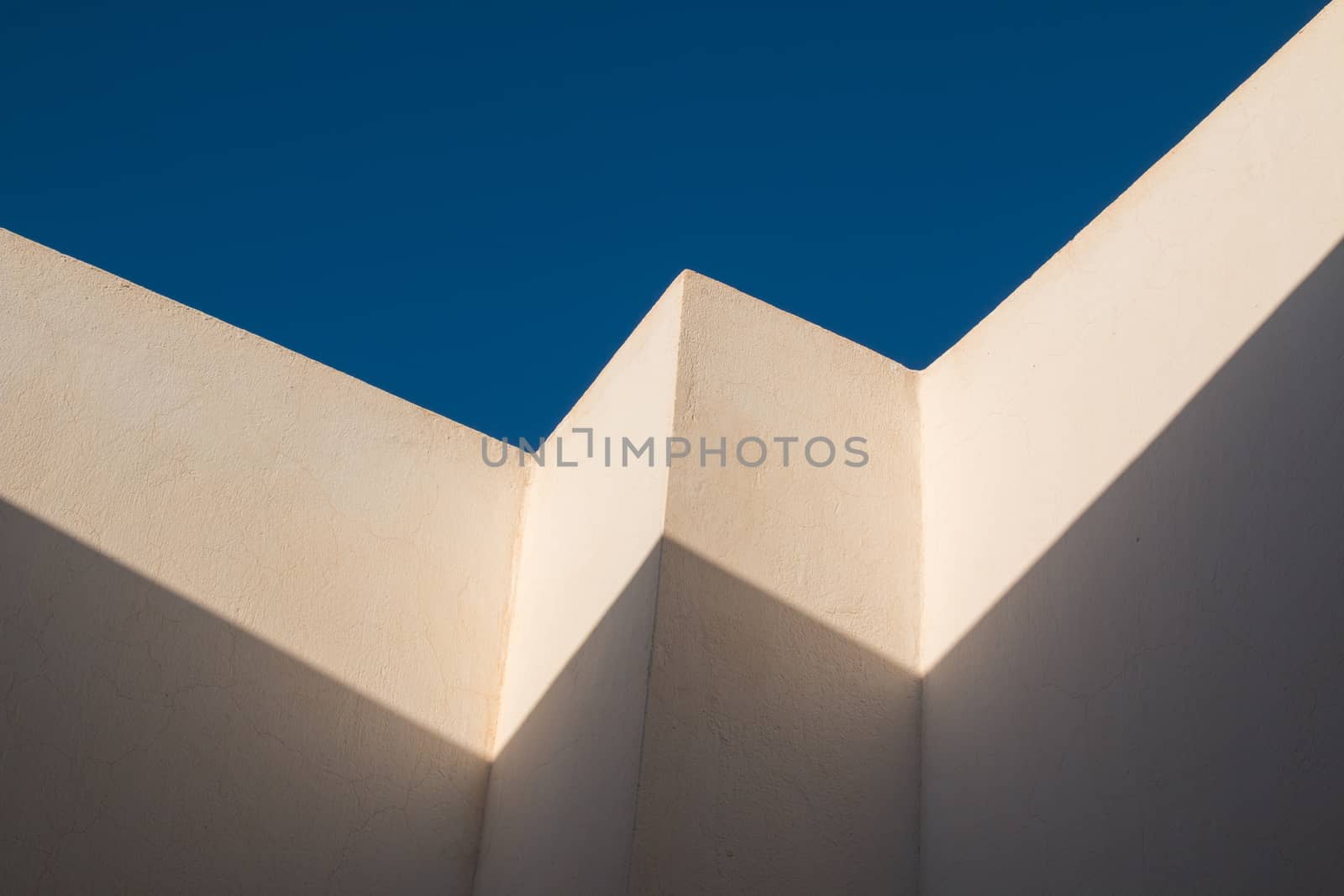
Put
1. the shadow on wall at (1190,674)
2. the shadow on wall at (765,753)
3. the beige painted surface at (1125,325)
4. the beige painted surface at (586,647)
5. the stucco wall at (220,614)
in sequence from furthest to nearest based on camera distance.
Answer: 1. the stucco wall at (220,614)
2. the beige painted surface at (586,647)
3. the shadow on wall at (765,753)
4. the beige painted surface at (1125,325)
5. the shadow on wall at (1190,674)

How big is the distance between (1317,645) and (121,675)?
8.55 feet

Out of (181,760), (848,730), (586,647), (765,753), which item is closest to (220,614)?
(181,760)

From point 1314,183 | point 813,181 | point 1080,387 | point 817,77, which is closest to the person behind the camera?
point 1314,183

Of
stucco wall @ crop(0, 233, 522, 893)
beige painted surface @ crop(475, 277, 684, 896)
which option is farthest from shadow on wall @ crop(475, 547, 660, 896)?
stucco wall @ crop(0, 233, 522, 893)

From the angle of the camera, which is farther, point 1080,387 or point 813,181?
point 813,181

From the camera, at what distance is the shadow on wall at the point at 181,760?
2.81 m

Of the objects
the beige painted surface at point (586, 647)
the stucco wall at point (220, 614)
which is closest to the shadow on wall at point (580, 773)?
the beige painted surface at point (586, 647)

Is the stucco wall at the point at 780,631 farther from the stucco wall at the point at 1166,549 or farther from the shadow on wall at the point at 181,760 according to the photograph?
the shadow on wall at the point at 181,760

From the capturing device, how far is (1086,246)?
2.99m

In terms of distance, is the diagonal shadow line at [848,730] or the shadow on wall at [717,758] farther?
the shadow on wall at [717,758]

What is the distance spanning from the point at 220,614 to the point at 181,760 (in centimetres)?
39

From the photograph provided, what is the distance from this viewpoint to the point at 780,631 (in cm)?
293

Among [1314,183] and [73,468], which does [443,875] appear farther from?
[1314,183]

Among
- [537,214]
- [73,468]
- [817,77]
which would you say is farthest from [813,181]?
[73,468]
